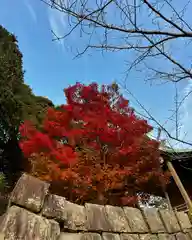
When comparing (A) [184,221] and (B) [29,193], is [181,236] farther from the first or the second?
(B) [29,193]

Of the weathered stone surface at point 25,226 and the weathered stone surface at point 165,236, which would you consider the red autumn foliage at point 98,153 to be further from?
the weathered stone surface at point 25,226

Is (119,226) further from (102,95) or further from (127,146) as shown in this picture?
(102,95)

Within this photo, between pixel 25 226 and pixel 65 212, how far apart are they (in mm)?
568

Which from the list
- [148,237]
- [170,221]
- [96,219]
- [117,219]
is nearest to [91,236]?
[96,219]

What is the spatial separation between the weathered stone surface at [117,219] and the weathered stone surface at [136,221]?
97mm

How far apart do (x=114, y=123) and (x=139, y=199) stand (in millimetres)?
3727

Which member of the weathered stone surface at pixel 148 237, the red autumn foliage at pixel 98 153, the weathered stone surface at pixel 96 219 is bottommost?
the weathered stone surface at pixel 148 237

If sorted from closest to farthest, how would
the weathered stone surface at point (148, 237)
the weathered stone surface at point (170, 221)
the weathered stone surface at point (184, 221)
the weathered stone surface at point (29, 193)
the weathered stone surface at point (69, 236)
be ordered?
the weathered stone surface at point (29, 193), the weathered stone surface at point (69, 236), the weathered stone surface at point (148, 237), the weathered stone surface at point (170, 221), the weathered stone surface at point (184, 221)

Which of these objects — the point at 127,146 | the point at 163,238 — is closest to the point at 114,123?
the point at 127,146

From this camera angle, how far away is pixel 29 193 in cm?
251

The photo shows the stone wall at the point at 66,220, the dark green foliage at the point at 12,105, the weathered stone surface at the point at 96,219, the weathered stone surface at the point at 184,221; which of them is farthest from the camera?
the dark green foliage at the point at 12,105

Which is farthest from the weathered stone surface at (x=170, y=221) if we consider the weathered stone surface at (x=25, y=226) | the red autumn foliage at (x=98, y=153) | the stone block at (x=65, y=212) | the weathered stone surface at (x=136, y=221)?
the red autumn foliage at (x=98, y=153)

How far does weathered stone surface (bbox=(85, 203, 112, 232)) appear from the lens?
2986mm

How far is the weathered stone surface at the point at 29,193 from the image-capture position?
2.43 meters
